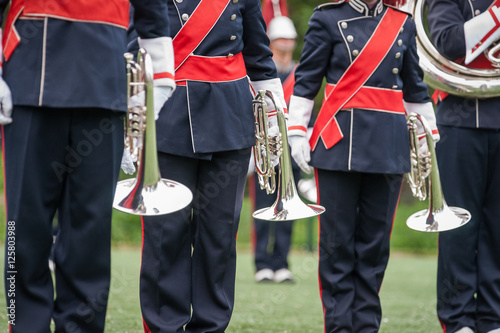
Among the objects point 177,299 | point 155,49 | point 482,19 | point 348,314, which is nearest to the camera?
point 155,49

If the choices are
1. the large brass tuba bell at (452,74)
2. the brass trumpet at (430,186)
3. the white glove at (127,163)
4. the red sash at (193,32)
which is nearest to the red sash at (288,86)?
the large brass tuba bell at (452,74)

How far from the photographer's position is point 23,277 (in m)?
2.60

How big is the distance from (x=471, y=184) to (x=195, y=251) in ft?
5.33

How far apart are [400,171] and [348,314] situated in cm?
72

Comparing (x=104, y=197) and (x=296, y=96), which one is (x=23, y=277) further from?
(x=296, y=96)

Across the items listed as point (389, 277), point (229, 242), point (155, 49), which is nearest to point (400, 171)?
point (229, 242)

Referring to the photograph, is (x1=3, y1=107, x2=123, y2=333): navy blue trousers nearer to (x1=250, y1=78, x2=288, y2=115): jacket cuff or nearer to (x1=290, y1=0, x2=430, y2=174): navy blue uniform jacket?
(x1=250, y1=78, x2=288, y2=115): jacket cuff

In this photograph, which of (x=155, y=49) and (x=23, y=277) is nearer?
(x=23, y=277)

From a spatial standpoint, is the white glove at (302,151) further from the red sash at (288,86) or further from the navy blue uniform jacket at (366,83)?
the red sash at (288,86)

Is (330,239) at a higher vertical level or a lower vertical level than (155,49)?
lower

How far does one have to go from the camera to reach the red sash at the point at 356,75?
12.8 ft

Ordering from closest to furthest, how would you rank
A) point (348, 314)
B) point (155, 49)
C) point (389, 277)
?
point (155, 49) < point (348, 314) < point (389, 277)

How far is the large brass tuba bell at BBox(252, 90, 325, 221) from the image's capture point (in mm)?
3646

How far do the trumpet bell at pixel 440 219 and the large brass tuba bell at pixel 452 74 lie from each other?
2.19 ft
